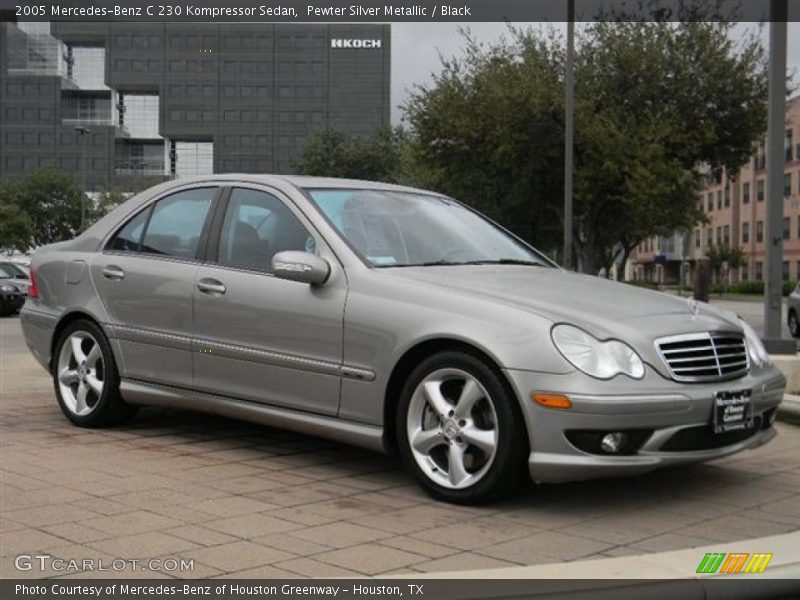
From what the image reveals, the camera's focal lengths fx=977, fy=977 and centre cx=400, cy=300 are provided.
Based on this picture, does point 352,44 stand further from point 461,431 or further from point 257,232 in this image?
point 461,431

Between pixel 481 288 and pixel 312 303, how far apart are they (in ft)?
3.01

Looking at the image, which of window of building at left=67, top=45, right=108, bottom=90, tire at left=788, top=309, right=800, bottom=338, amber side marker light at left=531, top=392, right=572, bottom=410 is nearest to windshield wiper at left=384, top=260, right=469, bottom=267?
amber side marker light at left=531, top=392, right=572, bottom=410

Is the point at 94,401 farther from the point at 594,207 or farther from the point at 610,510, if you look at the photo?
the point at 594,207

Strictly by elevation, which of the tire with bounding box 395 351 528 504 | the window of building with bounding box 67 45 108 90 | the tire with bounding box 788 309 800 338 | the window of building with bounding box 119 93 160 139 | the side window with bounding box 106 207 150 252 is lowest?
the tire with bounding box 788 309 800 338

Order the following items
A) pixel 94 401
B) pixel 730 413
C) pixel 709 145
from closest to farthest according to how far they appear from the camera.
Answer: pixel 730 413 → pixel 94 401 → pixel 709 145

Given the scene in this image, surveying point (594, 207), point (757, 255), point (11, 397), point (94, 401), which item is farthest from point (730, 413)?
point (757, 255)

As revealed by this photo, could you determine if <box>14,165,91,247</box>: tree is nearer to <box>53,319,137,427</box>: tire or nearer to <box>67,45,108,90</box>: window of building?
<box>53,319,137,427</box>: tire

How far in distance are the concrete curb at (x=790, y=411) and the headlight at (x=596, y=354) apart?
128 inches

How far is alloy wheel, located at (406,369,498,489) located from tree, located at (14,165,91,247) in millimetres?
64124

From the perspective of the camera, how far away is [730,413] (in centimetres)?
456

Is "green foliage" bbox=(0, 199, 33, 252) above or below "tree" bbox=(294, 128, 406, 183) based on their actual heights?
below

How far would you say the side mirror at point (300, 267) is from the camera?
5.02m

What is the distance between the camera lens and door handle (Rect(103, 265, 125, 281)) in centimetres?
616

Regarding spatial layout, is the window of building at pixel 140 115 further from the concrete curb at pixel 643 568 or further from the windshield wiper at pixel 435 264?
the concrete curb at pixel 643 568
